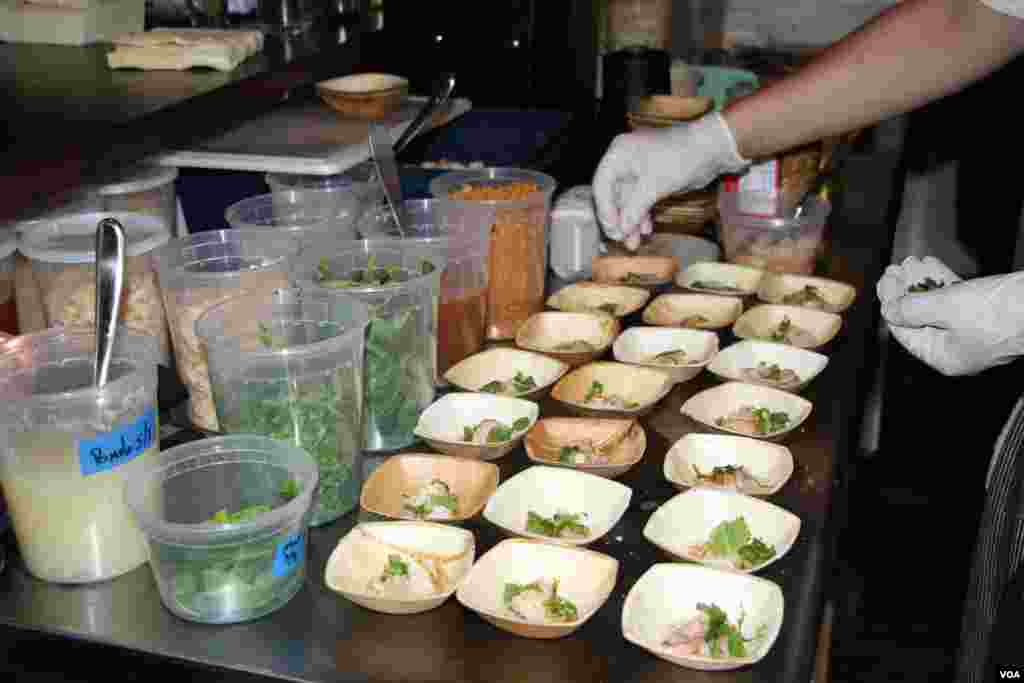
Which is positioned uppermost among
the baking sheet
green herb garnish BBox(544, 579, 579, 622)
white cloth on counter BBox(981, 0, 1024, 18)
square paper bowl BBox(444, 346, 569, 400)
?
white cloth on counter BBox(981, 0, 1024, 18)

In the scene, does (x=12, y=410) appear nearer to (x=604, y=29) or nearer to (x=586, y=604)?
(x=586, y=604)

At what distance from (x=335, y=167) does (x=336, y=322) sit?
1.57ft

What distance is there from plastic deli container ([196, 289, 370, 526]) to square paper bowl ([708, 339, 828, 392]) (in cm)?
60

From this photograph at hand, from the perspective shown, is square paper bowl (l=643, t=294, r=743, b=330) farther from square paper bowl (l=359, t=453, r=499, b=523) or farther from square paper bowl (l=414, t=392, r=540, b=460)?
square paper bowl (l=359, t=453, r=499, b=523)

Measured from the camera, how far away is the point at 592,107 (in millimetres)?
2586

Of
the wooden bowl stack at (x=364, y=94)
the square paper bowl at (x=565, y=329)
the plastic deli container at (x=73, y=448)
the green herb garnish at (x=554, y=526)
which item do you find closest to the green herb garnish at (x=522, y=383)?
the square paper bowl at (x=565, y=329)

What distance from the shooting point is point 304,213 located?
1.63 m

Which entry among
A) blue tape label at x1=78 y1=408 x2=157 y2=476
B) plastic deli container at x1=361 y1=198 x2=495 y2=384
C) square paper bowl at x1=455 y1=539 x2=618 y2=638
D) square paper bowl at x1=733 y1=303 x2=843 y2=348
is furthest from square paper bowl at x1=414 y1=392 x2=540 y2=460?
square paper bowl at x1=733 y1=303 x2=843 y2=348

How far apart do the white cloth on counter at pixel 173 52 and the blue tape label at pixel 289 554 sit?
2.80ft

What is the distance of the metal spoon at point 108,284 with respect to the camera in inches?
44.6

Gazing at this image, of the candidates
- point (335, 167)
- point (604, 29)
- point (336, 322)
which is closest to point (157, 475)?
point (336, 322)

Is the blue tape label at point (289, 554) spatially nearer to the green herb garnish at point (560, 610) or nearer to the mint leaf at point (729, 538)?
the green herb garnish at point (560, 610)

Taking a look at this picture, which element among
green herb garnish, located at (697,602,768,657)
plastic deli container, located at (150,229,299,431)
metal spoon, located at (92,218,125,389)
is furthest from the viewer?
plastic deli container, located at (150,229,299,431)

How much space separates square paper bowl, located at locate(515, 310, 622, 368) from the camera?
170 cm
